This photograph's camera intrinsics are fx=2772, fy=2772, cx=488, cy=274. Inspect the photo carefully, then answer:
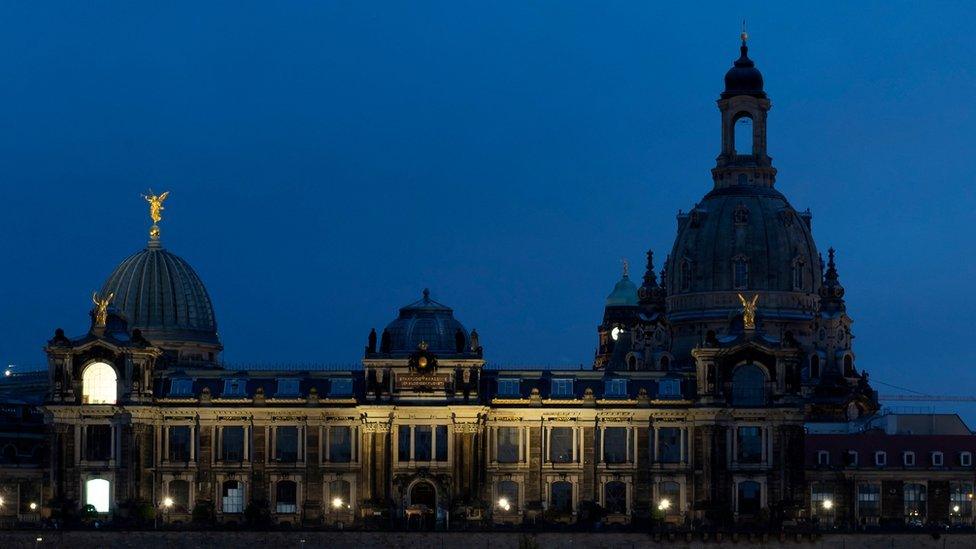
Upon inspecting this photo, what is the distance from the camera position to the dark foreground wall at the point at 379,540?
616ft

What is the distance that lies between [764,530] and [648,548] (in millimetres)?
8596

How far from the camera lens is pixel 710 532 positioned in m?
191

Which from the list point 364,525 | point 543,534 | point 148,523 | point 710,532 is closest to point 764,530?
point 710,532

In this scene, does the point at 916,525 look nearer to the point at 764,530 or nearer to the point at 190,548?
the point at 764,530

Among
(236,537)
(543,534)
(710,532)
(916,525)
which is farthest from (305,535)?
(916,525)

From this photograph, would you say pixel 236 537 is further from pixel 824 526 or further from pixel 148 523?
pixel 824 526

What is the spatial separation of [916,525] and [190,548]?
51.4 metres

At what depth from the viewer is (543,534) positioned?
188 m

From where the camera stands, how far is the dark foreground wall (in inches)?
7387

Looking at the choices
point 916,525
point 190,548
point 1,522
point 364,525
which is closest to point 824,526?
point 916,525

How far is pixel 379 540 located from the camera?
18838 cm

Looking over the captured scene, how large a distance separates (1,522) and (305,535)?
2283cm

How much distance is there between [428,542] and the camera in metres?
189

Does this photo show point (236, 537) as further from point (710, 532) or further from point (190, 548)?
point (710, 532)
